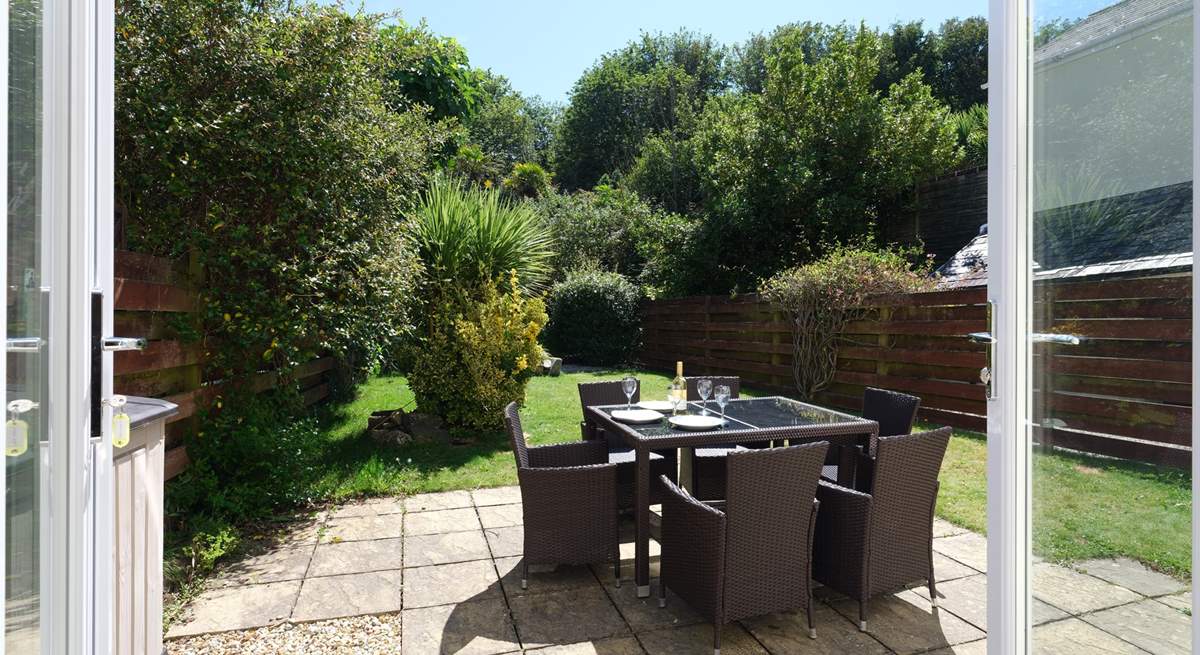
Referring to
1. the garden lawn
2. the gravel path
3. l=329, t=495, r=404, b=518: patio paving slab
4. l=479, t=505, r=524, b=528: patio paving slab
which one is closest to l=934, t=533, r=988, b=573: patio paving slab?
the garden lawn

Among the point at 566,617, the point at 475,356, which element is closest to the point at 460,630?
the point at 566,617

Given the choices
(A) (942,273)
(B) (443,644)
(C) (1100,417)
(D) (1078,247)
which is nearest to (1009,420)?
(C) (1100,417)

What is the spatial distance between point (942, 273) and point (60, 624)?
10.3 m

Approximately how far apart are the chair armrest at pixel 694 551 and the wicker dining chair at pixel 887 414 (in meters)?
1.08

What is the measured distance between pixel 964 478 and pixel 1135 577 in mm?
3853

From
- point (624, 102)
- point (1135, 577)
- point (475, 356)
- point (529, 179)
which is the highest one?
point (624, 102)

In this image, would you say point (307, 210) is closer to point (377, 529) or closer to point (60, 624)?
point (377, 529)

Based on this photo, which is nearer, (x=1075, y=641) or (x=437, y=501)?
(x=1075, y=641)

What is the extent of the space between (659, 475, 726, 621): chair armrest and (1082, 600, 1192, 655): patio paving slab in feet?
3.90

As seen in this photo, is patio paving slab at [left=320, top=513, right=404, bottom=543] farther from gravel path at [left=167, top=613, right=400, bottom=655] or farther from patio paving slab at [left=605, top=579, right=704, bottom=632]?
patio paving slab at [left=605, top=579, right=704, bottom=632]

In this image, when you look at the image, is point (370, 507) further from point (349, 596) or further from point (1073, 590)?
point (1073, 590)

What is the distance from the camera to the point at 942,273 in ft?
31.6

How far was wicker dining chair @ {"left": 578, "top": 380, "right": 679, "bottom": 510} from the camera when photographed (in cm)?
349

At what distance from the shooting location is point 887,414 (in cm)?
371
